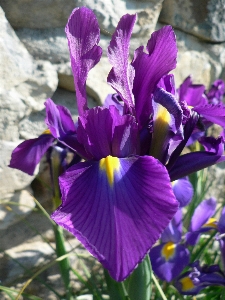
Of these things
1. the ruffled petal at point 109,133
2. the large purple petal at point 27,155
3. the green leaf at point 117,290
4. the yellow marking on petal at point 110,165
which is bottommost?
the green leaf at point 117,290

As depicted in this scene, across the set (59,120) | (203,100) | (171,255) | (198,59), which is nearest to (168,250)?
(171,255)

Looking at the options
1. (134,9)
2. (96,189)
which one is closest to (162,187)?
(96,189)

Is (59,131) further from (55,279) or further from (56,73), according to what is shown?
(55,279)

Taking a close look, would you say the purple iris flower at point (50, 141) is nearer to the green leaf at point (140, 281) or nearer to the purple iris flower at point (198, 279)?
the green leaf at point (140, 281)

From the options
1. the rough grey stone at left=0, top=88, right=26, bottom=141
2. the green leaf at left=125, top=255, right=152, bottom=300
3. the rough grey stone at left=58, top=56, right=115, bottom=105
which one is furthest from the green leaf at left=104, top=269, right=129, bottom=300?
the rough grey stone at left=58, top=56, right=115, bottom=105

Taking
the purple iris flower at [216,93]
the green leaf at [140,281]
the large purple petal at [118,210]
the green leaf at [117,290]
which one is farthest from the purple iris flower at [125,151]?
the purple iris flower at [216,93]
